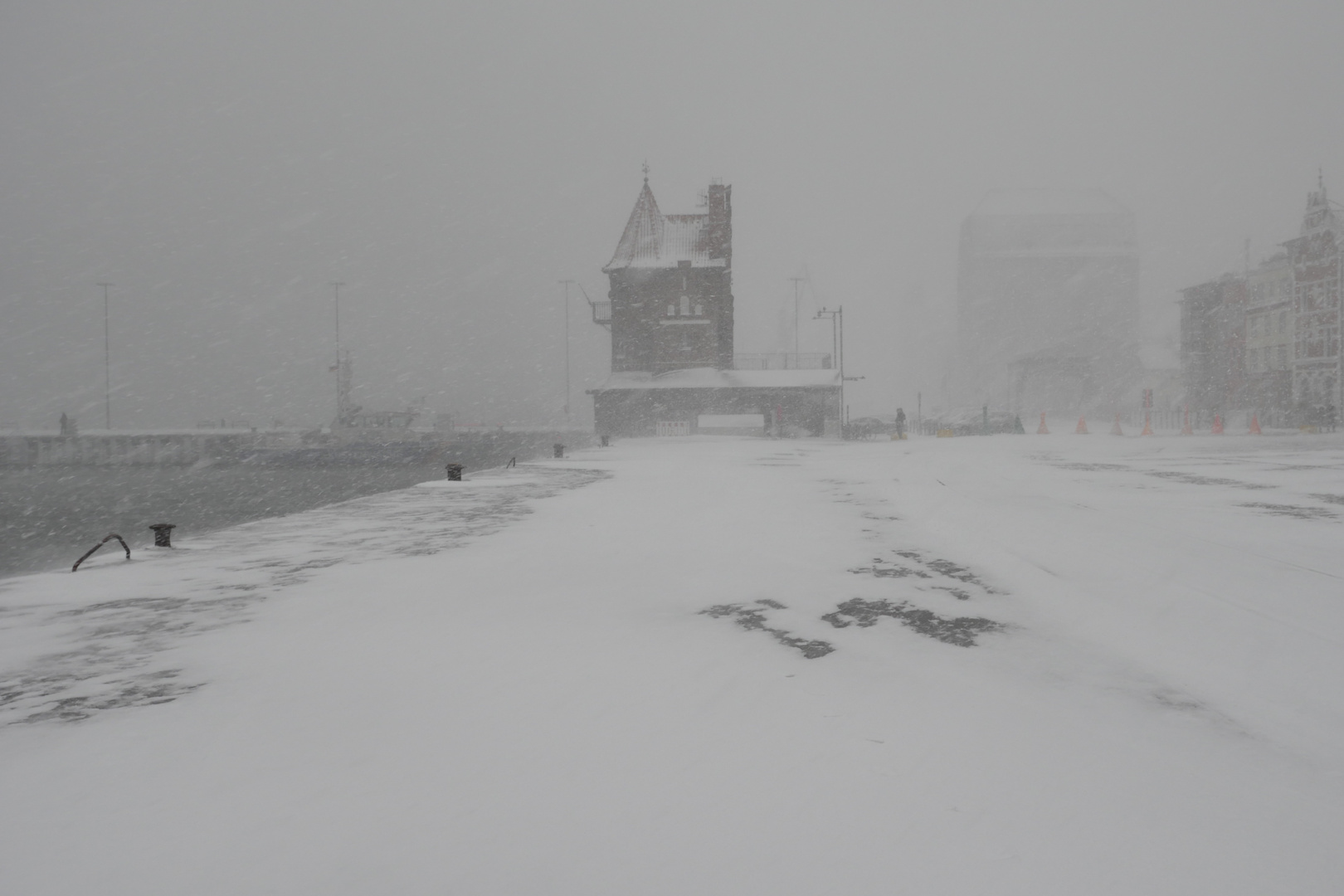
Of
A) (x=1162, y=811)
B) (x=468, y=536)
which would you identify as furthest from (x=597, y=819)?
(x=468, y=536)

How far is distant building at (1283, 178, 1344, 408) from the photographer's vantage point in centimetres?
3881

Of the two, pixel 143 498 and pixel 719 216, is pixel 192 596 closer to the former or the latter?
pixel 143 498

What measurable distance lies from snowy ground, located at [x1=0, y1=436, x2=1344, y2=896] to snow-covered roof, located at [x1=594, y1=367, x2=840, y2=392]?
3928 cm

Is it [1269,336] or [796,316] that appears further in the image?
[796,316]

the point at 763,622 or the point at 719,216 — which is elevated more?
Result: the point at 719,216

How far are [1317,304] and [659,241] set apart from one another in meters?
35.4

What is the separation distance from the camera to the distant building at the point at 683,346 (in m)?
47.8

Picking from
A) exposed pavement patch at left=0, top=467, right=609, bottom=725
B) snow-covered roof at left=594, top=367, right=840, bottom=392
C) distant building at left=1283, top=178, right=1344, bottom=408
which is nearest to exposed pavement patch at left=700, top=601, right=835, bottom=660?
exposed pavement patch at left=0, top=467, right=609, bottom=725

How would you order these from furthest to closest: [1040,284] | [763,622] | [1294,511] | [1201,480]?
[1040,284] < [1201,480] < [1294,511] < [763,622]

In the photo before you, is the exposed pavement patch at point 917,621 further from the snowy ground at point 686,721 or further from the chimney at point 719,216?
the chimney at point 719,216

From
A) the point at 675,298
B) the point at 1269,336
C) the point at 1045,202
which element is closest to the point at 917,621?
the point at 675,298

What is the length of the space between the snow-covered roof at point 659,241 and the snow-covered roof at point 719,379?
22.6ft

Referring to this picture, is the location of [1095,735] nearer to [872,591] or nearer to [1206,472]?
[872,591]

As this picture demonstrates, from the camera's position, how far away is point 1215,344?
184 ft
